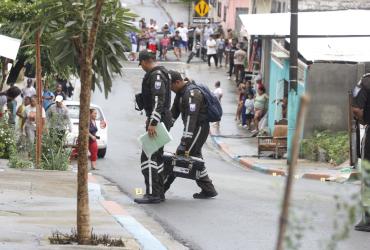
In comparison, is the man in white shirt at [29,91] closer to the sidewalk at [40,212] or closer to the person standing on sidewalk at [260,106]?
the person standing on sidewalk at [260,106]

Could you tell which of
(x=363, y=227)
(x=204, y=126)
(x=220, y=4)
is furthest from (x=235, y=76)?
(x=363, y=227)

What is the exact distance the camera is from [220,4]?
5741 cm

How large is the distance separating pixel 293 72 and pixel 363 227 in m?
13.8

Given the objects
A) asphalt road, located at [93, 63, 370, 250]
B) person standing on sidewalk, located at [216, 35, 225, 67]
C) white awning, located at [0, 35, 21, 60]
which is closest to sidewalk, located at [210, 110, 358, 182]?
asphalt road, located at [93, 63, 370, 250]

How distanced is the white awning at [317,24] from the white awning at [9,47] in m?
10.4

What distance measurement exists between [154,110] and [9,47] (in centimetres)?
631

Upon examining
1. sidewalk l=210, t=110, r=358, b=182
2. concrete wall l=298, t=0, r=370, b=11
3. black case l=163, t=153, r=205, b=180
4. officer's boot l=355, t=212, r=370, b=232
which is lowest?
sidewalk l=210, t=110, r=358, b=182

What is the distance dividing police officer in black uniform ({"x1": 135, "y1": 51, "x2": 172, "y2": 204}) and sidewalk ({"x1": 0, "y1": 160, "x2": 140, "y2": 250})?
2.50 feet

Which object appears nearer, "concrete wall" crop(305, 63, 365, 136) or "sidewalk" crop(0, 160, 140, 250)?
"sidewalk" crop(0, 160, 140, 250)

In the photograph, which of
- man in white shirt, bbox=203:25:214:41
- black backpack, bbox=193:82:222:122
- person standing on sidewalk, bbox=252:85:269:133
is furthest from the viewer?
man in white shirt, bbox=203:25:214:41

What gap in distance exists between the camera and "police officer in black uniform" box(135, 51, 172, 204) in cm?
1279

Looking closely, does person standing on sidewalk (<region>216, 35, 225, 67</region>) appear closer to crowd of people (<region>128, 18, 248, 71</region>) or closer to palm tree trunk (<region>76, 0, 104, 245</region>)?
crowd of people (<region>128, 18, 248, 71</region>)

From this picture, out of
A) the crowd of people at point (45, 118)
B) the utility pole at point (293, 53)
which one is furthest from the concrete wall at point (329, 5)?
the crowd of people at point (45, 118)

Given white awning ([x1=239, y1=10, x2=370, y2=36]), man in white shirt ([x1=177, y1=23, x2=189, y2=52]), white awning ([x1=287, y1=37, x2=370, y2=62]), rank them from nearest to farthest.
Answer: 1. white awning ([x1=287, y1=37, x2=370, y2=62])
2. white awning ([x1=239, y1=10, x2=370, y2=36])
3. man in white shirt ([x1=177, y1=23, x2=189, y2=52])
